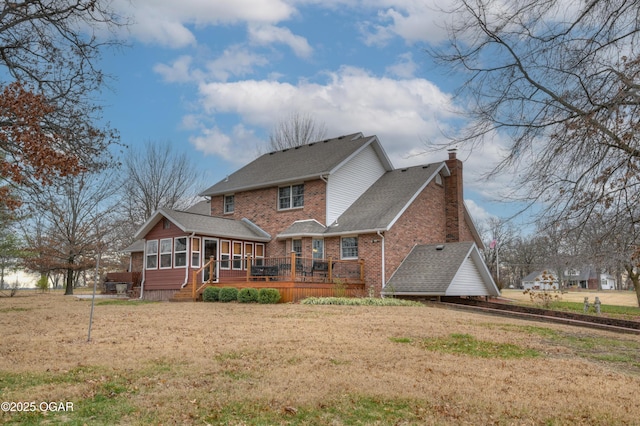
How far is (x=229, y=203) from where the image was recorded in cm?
2892

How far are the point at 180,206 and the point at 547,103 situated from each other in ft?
121

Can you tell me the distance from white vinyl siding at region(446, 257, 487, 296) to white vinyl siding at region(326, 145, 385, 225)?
6.33 m

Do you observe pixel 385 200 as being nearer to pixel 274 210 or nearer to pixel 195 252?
pixel 274 210

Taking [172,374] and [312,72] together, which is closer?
[172,374]

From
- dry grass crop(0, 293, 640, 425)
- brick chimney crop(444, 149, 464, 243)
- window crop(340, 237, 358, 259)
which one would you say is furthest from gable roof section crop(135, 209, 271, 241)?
dry grass crop(0, 293, 640, 425)

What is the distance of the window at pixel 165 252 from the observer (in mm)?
24359

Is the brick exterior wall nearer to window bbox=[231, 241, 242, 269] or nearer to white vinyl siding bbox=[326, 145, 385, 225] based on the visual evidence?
white vinyl siding bbox=[326, 145, 385, 225]

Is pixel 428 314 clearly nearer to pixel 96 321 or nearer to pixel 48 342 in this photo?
pixel 96 321

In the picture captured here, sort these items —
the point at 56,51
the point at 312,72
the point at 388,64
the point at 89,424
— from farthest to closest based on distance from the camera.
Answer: the point at 312,72 < the point at 56,51 < the point at 388,64 < the point at 89,424

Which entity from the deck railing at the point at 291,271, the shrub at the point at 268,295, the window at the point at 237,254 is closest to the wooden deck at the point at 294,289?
the deck railing at the point at 291,271

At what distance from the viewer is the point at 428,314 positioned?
15.5 meters

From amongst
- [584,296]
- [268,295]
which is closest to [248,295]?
[268,295]

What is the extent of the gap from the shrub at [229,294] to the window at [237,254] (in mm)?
4188

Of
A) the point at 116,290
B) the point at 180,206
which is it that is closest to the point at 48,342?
the point at 116,290
